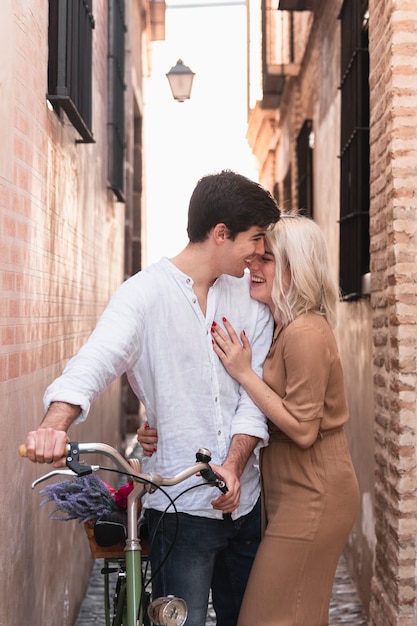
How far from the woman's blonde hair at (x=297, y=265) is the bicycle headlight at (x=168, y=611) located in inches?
39.5

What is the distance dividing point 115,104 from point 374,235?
11.6 feet

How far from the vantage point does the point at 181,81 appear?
35.2 ft

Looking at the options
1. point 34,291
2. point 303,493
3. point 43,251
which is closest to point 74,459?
point 303,493

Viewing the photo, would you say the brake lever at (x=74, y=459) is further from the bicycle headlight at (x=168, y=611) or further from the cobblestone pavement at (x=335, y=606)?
the cobblestone pavement at (x=335, y=606)

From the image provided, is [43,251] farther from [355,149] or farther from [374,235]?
[355,149]

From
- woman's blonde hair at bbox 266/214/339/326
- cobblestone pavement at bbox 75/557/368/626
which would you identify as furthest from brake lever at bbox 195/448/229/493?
cobblestone pavement at bbox 75/557/368/626

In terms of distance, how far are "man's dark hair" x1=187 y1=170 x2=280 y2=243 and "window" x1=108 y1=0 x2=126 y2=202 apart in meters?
4.96

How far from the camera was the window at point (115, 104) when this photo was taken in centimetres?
802

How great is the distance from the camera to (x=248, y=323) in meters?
3.33

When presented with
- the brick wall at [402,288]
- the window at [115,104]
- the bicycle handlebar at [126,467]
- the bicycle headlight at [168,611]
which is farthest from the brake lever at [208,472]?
the window at [115,104]

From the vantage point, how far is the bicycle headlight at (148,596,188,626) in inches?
108

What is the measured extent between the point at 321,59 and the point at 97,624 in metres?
5.69

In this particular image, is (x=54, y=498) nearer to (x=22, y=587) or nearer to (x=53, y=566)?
(x=22, y=587)

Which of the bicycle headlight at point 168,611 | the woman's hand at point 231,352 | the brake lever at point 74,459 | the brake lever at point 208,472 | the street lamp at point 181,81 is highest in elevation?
the street lamp at point 181,81
